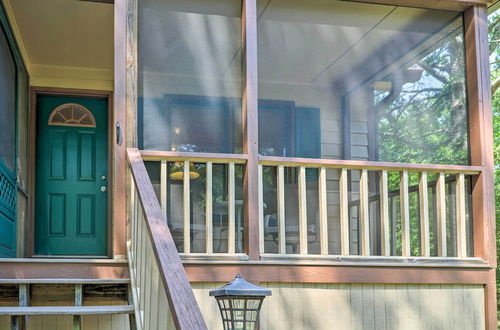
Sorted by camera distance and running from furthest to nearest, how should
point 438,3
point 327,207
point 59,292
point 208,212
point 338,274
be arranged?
point 438,3, point 327,207, point 338,274, point 208,212, point 59,292

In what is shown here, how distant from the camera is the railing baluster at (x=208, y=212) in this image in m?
4.23

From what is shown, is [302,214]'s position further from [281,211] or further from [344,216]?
[344,216]

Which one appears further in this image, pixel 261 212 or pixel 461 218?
pixel 461 218

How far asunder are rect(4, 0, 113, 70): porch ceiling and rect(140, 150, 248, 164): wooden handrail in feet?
6.08

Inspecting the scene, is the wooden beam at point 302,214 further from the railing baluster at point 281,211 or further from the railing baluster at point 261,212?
the railing baluster at point 261,212

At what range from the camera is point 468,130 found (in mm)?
4969

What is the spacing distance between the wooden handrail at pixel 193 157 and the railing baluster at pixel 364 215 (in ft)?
2.81

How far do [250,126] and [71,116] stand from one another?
11.1 feet

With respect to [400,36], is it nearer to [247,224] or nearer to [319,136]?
[319,136]

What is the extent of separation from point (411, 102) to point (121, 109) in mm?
2245

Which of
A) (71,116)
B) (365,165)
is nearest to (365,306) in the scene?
(365,165)

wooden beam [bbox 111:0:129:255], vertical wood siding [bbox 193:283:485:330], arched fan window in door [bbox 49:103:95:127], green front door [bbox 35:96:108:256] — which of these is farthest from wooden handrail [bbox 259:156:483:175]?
arched fan window in door [bbox 49:103:95:127]

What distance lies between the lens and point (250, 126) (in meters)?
4.43

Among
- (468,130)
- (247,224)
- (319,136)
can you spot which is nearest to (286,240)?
(247,224)
